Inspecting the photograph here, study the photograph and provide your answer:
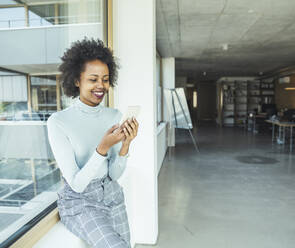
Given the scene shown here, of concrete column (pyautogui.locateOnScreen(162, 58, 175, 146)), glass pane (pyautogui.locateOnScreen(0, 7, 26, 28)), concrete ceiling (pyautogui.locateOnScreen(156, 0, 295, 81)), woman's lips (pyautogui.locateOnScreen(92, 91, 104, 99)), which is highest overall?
concrete ceiling (pyautogui.locateOnScreen(156, 0, 295, 81))

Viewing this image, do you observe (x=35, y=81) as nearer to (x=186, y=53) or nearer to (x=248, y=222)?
(x=248, y=222)

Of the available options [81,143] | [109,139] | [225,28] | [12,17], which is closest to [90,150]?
[81,143]

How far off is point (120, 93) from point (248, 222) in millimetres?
2139

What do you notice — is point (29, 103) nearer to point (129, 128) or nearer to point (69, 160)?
point (69, 160)

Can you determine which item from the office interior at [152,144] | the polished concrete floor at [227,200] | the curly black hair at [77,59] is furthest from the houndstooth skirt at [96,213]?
the polished concrete floor at [227,200]

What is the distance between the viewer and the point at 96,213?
1313 mm

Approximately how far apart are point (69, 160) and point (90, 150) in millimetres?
150

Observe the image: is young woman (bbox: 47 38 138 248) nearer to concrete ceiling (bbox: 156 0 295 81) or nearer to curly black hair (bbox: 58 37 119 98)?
curly black hair (bbox: 58 37 119 98)

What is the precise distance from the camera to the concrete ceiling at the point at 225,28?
4086 millimetres

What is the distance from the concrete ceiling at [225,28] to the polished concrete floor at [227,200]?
2.88 meters

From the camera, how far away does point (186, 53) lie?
7.96 m

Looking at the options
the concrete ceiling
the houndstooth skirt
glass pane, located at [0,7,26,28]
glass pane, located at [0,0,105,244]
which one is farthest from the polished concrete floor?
the concrete ceiling

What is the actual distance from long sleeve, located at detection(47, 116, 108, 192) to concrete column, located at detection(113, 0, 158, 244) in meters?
1.25

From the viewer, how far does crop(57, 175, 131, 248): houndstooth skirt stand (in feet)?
4.06
